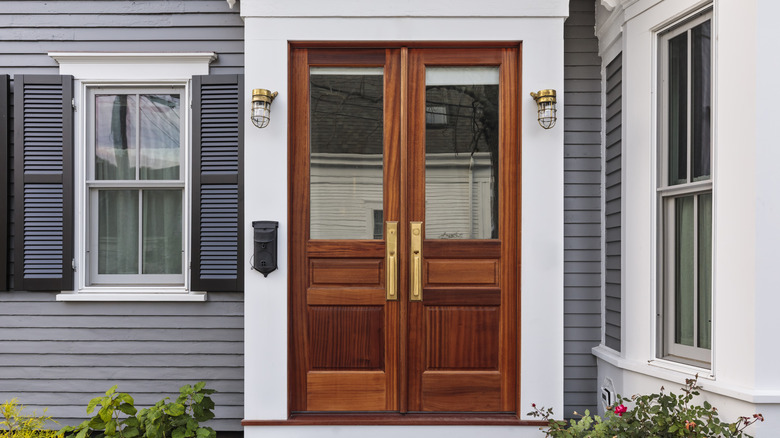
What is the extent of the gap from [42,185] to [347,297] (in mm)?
2055

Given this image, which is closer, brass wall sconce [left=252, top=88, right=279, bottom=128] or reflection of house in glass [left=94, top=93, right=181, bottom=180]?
brass wall sconce [left=252, top=88, right=279, bottom=128]

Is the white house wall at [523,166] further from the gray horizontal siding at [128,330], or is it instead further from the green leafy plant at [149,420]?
the gray horizontal siding at [128,330]

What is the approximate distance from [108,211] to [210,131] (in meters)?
0.87

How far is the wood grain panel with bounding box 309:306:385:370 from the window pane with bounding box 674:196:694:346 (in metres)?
1.58

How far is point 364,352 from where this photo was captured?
2715 millimetres

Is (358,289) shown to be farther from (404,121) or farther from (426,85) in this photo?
(426,85)

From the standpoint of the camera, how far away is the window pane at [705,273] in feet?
7.52

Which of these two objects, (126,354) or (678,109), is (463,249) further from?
(126,354)

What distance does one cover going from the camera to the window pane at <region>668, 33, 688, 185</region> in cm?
243

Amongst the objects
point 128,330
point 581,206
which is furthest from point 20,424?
point 581,206

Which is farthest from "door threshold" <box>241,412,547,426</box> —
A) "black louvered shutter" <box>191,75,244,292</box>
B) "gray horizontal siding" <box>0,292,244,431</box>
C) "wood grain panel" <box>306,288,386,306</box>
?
"black louvered shutter" <box>191,75,244,292</box>

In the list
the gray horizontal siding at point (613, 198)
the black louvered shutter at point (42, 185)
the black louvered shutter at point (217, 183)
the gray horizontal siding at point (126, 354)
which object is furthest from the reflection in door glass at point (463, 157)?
the black louvered shutter at point (42, 185)

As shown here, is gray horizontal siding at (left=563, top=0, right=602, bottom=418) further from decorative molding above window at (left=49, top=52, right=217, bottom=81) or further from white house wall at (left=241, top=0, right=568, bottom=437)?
decorative molding above window at (left=49, top=52, right=217, bottom=81)

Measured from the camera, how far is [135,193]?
305 cm
